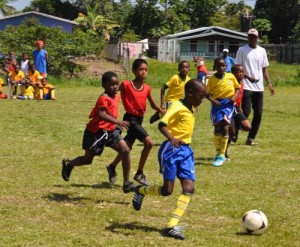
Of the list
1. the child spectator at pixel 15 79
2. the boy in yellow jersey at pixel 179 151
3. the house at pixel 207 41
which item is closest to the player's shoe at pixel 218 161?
the boy in yellow jersey at pixel 179 151

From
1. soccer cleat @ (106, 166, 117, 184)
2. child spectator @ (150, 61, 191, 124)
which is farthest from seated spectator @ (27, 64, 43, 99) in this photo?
soccer cleat @ (106, 166, 117, 184)

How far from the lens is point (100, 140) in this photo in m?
7.16

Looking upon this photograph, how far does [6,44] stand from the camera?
31875mm

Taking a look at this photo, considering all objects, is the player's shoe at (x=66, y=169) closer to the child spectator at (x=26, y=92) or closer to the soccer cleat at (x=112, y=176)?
the soccer cleat at (x=112, y=176)

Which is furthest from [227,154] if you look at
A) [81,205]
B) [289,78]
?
[289,78]

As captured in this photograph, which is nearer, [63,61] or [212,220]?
[212,220]

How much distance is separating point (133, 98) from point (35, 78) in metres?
14.3

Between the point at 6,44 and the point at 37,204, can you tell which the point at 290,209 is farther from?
the point at 6,44

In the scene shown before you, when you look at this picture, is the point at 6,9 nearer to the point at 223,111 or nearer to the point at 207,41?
the point at 207,41

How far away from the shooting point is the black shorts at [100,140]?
716 cm

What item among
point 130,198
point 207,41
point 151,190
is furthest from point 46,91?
point 207,41

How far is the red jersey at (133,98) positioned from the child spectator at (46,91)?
13.9 metres

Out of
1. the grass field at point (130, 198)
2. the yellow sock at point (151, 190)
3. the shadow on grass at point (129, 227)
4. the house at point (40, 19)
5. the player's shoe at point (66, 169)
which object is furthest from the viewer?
the house at point (40, 19)

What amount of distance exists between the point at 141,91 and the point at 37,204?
193 cm
